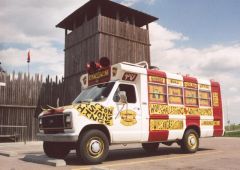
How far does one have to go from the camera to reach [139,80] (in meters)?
9.61

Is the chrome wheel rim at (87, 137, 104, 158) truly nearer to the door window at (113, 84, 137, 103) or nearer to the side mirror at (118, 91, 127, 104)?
the side mirror at (118, 91, 127, 104)

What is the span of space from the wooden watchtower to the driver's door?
41.7 feet

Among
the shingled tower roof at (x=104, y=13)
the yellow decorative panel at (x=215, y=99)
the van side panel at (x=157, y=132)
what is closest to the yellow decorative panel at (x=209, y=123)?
the yellow decorative panel at (x=215, y=99)

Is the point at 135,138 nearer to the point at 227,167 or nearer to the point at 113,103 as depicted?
the point at 113,103

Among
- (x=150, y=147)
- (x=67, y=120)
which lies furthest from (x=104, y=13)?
(x=67, y=120)

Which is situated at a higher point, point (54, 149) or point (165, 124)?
point (165, 124)

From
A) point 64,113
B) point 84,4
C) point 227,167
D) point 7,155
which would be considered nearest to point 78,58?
point 84,4

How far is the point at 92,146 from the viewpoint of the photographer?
793 cm

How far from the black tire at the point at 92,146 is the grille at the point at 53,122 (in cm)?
69

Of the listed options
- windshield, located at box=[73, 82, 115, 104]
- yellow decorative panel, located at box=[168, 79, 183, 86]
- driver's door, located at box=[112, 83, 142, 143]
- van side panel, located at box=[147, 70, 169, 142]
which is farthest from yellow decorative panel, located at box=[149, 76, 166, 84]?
windshield, located at box=[73, 82, 115, 104]

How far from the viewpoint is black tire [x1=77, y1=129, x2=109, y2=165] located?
25.4 feet

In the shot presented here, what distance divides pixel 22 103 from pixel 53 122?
11508 mm

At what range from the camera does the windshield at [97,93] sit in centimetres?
880

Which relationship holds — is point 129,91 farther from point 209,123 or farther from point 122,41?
point 122,41
